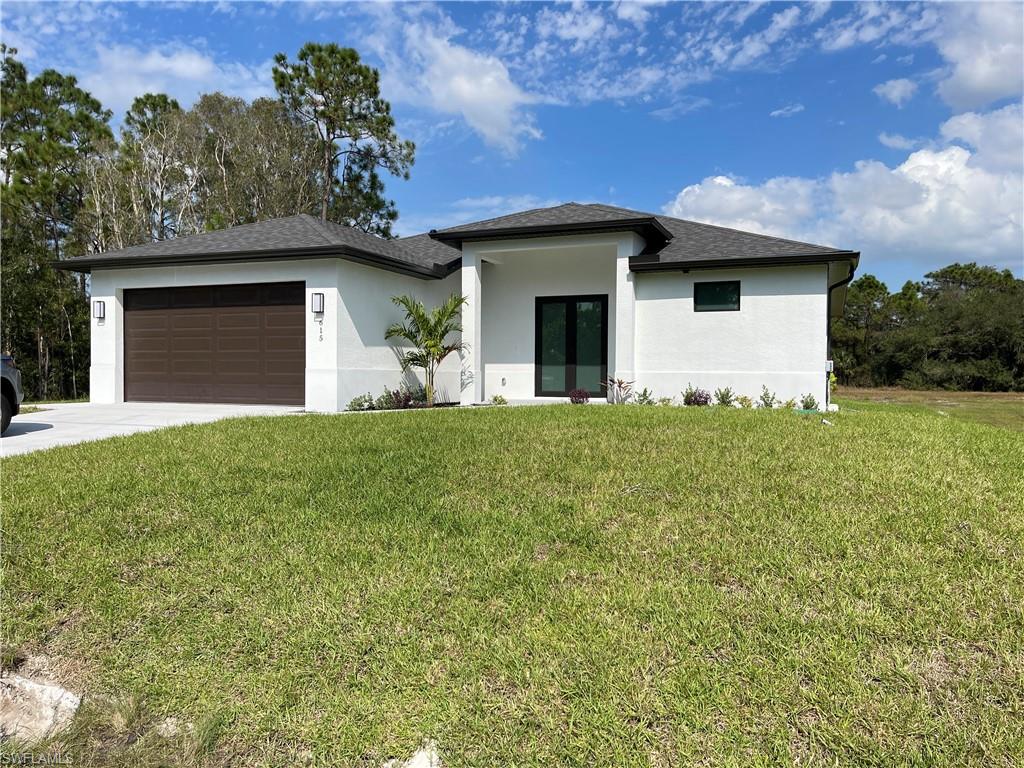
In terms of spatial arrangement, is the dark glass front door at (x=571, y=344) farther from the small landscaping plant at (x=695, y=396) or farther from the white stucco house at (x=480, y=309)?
the small landscaping plant at (x=695, y=396)

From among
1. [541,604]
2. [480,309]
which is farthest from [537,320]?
[541,604]

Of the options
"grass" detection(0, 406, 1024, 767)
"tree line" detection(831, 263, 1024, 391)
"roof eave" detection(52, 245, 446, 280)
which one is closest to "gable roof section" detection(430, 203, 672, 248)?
"roof eave" detection(52, 245, 446, 280)

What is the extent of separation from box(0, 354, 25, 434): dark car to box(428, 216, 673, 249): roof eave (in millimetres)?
7749

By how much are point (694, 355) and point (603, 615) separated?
406 inches

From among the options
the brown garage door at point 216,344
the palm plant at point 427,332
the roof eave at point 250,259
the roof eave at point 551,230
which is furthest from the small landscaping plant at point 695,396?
the brown garage door at point 216,344

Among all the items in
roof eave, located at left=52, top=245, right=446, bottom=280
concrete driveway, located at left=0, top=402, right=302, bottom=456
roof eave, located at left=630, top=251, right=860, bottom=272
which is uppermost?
roof eave, located at left=52, top=245, right=446, bottom=280

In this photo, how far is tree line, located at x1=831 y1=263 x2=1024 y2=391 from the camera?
26031mm

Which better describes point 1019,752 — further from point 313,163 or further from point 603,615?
point 313,163

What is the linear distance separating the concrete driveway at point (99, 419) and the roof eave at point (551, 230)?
16.3ft

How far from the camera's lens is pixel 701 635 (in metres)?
2.97

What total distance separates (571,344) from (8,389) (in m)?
10.4

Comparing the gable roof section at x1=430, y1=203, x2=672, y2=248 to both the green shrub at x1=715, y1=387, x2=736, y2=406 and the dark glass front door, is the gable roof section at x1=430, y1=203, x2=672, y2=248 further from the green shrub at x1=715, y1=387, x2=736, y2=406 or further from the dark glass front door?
the green shrub at x1=715, y1=387, x2=736, y2=406

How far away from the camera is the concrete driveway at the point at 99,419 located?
8055 mm

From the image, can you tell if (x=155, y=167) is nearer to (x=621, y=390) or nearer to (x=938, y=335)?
(x=621, y=390)
